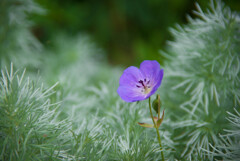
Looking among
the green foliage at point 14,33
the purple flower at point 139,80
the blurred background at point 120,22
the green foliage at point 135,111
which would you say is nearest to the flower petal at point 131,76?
the purple flower at point 139,80

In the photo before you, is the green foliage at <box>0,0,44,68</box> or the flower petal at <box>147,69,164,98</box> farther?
the green foliage at <box>0,0,44,68</box>

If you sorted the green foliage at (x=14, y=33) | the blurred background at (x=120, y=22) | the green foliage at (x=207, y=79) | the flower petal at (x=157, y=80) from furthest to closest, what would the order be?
the blurred background at (x=120, y=22), the green foliage at (x=14, y=33), the green foliage at (x=207, y=79), the flower petal at (x=157, y=80)

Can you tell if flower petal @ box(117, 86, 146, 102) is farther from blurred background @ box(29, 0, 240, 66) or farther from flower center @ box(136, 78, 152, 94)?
blurred background @ box(29, 0, 240, 66)

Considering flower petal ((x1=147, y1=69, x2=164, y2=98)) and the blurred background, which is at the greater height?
the blurred background

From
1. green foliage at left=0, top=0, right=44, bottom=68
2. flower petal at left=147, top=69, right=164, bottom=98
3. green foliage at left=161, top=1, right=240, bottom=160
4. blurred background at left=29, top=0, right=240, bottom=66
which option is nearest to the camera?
flower petal at left=147, top=69, right=164, bottom=98

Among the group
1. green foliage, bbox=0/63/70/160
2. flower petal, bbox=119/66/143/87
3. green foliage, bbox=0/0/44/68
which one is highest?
green foliage, bbox=0/0/44/68

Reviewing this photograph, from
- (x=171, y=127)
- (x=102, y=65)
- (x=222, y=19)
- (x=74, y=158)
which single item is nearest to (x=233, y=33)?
(x=222, y=19)

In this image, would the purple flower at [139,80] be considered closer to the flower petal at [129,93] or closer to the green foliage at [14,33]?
the flower petal at [129,93]

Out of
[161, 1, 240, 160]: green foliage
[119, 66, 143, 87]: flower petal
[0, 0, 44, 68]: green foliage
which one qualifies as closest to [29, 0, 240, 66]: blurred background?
[0, 0, 44, 68]: green foliage
